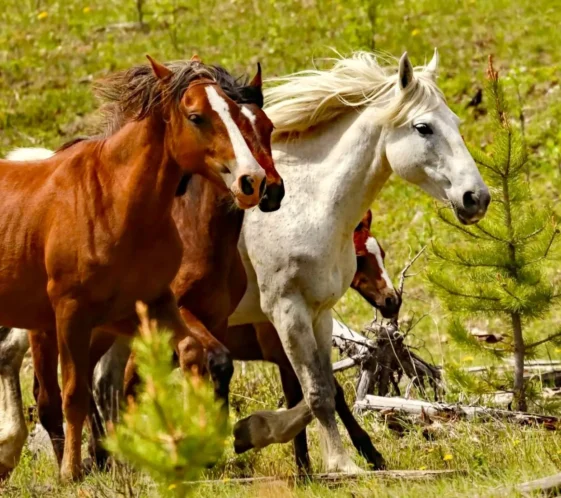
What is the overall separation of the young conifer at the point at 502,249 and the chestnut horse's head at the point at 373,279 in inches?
14.9

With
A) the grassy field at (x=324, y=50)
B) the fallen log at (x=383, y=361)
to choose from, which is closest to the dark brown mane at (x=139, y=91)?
the fallen log at (x=383, y=361)

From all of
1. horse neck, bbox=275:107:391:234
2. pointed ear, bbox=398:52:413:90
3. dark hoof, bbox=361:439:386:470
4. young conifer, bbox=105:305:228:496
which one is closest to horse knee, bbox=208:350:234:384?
dark hoof, bbox=361:439:386:470

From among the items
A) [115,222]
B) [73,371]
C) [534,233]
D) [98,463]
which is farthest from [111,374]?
[534,233]

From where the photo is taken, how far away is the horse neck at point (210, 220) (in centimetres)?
684

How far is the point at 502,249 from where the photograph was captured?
7586 millimetres

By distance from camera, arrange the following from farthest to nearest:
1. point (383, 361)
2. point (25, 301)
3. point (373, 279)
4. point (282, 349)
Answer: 1. point (383, 361)
2. point (373, 279)
3. point (282, 349)
4. point (25, 301)

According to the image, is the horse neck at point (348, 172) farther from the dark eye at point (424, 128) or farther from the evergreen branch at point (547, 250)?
the evergreen branch at point (547, 250)

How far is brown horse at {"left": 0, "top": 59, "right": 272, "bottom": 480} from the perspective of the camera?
5922 mm

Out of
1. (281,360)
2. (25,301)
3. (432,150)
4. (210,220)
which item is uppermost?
(432,150)

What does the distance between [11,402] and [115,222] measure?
171 centimetres

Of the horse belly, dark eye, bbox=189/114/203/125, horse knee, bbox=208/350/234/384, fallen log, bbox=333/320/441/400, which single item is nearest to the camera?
dark eye, bbox=189/114/203/125

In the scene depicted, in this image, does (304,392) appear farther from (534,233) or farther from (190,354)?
(534,233)

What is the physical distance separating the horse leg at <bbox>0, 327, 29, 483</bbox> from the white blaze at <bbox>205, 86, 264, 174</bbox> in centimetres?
231

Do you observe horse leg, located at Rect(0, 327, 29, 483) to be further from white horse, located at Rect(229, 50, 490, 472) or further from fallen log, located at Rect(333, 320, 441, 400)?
fallen log, located at Rect(333, 320, 441, 400)
